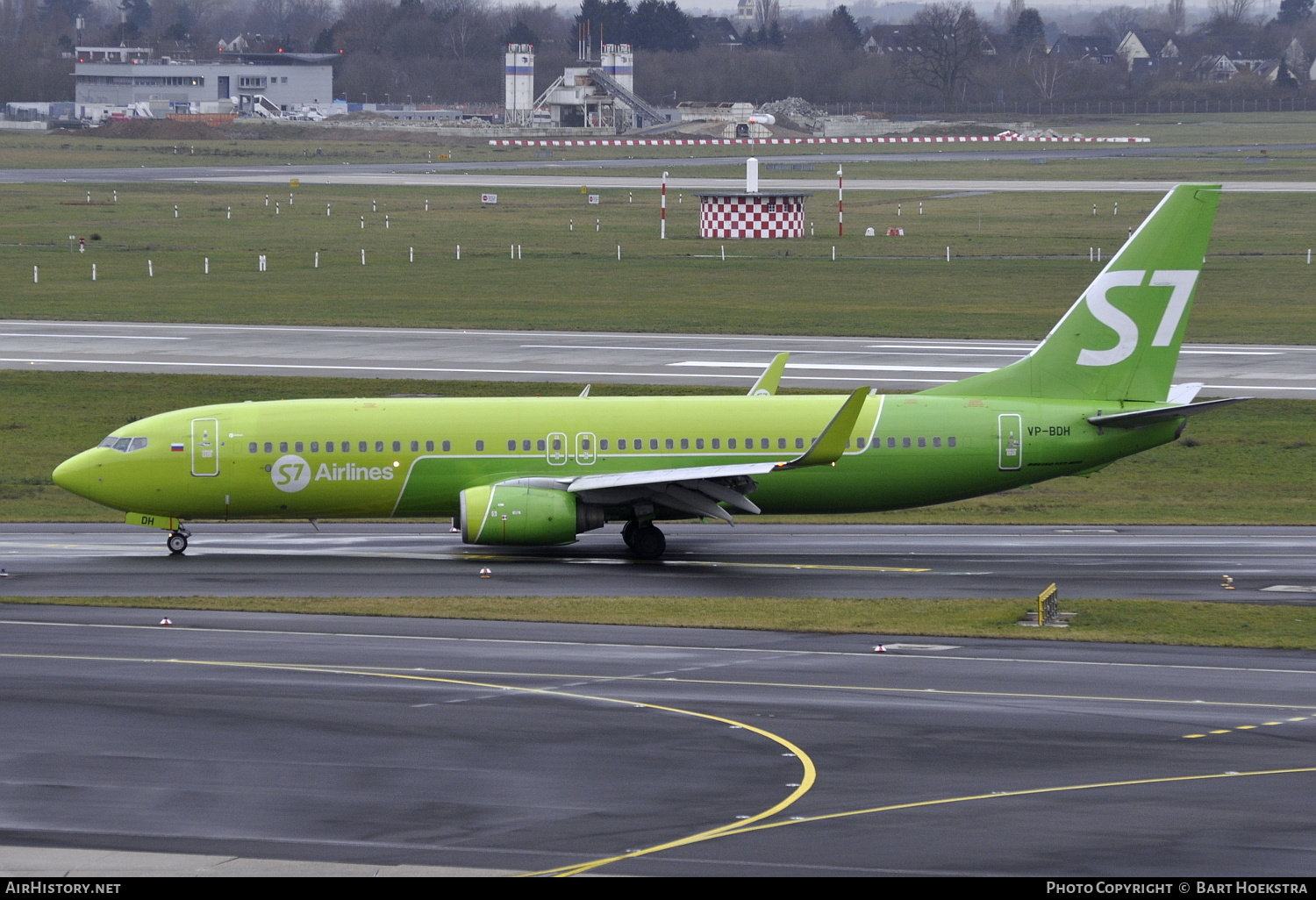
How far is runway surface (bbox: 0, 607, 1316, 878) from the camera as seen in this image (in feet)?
60.1

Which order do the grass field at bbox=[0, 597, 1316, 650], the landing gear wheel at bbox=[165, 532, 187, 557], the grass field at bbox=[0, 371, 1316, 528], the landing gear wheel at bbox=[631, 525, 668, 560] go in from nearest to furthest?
the grass field at bbox=[0, 597, 1316, 650]
the landing gear wheel at bbox=[631, 525, 668, 560]
the landing gear wheel at bbox=[165, 532, 187, 557]
the grass field at bbox=[0, 371, 1316, 528]

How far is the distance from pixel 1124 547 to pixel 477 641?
17842mm

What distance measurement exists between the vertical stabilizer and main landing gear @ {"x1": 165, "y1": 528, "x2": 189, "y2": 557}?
64.7ft

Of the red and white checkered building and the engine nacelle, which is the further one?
the red and white checkered building

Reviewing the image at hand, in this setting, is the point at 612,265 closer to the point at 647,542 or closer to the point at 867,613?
the point at 647,542

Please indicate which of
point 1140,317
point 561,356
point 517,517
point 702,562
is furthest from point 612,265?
point 517,517

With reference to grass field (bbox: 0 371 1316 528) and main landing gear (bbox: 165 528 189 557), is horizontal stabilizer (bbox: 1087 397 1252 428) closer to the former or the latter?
grass field (bbox: 0 371 1316 528)

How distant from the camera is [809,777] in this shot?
21.0 metres

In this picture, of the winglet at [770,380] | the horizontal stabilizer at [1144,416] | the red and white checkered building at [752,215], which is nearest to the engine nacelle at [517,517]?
the winglet at [770,380]

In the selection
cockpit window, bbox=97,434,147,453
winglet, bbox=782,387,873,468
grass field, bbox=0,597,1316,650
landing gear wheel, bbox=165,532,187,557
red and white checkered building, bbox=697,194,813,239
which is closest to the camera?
grass field, bbox=0,597,1316,650

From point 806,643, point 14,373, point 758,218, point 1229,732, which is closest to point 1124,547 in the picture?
point 806,643

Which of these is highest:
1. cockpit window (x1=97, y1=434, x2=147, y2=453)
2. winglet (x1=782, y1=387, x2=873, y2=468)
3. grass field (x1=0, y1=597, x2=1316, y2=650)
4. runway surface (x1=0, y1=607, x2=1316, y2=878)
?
winglet (x1=782, y1=387, x2=873, y2=468)

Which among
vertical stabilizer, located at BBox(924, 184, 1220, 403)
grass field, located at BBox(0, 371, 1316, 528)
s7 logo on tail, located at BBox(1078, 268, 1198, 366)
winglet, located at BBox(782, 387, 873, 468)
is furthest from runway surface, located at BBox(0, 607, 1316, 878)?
grass field, located at BBox(0, 371, 1316, 528)

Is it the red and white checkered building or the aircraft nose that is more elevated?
the red and white checkered building
